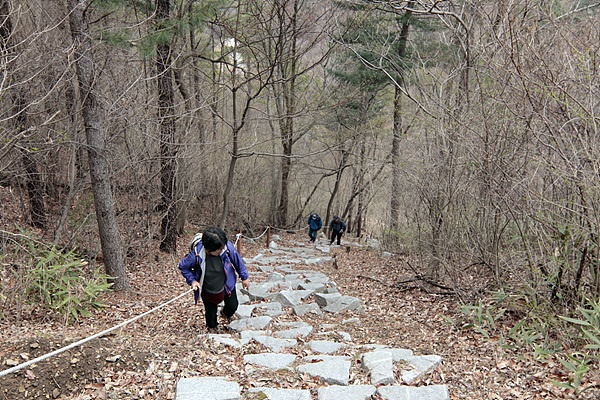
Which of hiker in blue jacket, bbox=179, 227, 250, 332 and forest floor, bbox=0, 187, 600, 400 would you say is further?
hiker in blue jacket, bbox=179, 227, 250, 332

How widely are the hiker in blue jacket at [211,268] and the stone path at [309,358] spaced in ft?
1.64

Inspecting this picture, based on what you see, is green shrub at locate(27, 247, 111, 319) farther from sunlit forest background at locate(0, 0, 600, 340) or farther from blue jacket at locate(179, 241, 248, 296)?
blue jacket at locate(179, 241, 248, 296)

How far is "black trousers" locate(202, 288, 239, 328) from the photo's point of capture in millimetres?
5760

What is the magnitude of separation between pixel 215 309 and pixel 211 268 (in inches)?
25.7

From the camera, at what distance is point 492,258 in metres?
6.47

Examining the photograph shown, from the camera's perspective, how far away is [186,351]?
471 centimetres

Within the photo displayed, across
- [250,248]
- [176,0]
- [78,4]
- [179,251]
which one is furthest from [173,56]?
[250,248]

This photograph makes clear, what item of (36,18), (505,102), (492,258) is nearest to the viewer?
(505,102)

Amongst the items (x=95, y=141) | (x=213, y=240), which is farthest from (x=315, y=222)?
(x=213, y=240)

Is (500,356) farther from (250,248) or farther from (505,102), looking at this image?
(250,248)

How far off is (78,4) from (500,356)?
7.87 metres

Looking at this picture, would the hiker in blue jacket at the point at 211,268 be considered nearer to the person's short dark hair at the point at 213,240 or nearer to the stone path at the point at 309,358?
the person's short dark hair at the point at 213,240

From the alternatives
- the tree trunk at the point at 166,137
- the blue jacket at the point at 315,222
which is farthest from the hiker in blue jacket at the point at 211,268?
the blue jacket at the point at 315,222

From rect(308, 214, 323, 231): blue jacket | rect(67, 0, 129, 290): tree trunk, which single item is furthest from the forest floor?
rect(308, 214, 323, 231): blue jacket
